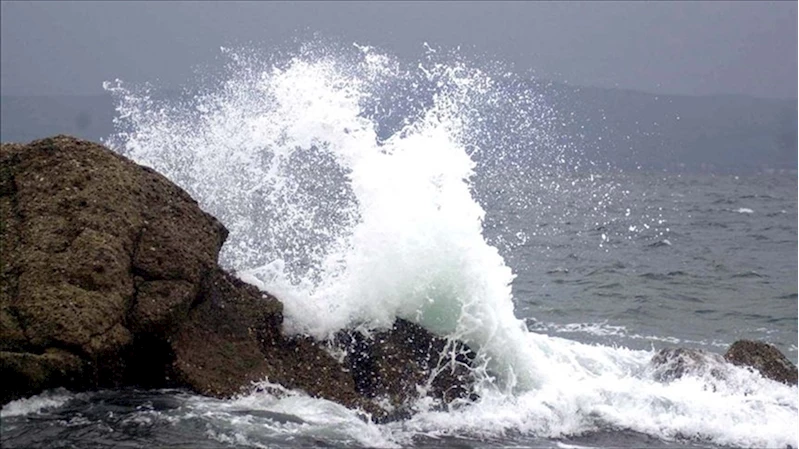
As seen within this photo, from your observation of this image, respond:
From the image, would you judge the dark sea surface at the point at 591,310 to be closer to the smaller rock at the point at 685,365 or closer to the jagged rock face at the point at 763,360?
the smaller rock at the point at 685,365

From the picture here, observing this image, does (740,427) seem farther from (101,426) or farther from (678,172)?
(678,172)

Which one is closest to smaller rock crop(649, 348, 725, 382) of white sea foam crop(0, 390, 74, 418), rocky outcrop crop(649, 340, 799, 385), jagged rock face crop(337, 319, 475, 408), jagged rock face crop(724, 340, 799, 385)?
rocky outcrop crop(649, 340, 799, 385)

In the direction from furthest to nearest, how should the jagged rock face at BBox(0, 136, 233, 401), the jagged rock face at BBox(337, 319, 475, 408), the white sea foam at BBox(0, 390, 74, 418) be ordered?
the jagged rock face at BBox(337, 319, 475, 408) → the jagged rock face at BBox(0, 136, 233, 401) → the white sea foam at BBox(0, 390, 74, 418)

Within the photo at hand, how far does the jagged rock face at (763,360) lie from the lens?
10.2 meters

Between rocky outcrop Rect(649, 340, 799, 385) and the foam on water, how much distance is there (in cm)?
15

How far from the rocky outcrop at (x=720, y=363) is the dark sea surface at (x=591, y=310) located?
154 centimetres

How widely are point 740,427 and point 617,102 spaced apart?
209 feet

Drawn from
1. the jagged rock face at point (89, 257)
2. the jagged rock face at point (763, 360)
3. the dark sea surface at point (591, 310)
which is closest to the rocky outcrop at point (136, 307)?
the jagged rock face at point (89, 257)

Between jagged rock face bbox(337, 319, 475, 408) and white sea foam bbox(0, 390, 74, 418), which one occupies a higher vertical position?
jagged rock face bbox(337, 319, 475, 408)

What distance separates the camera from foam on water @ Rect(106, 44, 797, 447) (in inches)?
325

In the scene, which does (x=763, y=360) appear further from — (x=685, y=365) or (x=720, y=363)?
(x=685, y=365)

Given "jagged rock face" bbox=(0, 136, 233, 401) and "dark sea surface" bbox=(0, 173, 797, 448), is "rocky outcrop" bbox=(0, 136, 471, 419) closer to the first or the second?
"jagged rock face" bbox=(0, 136, 233, 401)

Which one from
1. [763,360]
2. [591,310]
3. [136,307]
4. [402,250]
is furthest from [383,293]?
[591,310]

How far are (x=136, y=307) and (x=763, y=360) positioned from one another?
262 inches
